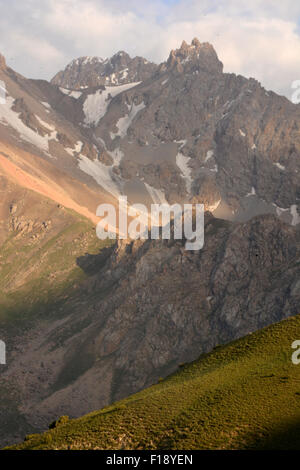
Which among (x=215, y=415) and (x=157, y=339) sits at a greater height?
(x=157, y=339)

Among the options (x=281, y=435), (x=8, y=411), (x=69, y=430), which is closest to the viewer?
(x=281, y=435)

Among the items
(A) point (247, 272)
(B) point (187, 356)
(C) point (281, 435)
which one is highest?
(A) point (247, 272)

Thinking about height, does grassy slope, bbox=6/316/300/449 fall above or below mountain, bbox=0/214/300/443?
below

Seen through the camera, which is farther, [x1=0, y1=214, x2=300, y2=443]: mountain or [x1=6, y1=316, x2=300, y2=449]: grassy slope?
[x1=0, y1=214, x2=300, y2=443]: mountain

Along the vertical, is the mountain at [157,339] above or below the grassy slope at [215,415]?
above

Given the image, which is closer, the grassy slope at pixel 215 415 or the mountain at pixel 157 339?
the grassy slope at pixel 215 415

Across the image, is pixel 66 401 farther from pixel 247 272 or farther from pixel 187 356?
pixel 247 272

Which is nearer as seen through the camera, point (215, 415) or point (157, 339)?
point (215, 415)
